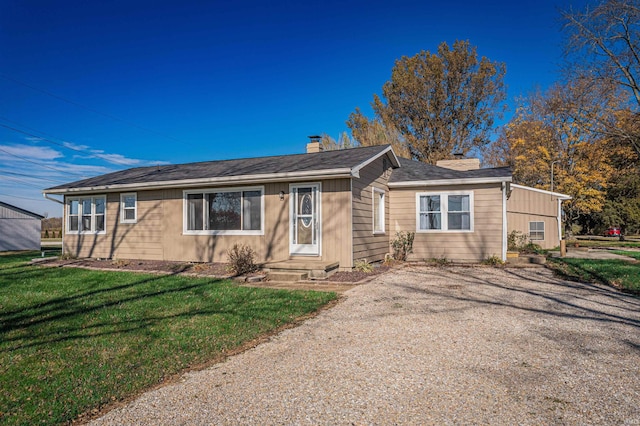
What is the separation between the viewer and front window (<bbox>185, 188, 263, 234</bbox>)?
11.6 metres

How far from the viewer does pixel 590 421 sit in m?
2.88

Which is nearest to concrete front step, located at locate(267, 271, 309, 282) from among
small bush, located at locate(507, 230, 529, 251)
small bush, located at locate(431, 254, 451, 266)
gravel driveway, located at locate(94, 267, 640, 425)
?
gravel driveway, located at locate(94, 267, 640, 425)

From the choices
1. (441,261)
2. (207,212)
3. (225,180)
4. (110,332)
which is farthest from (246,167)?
(110,332)

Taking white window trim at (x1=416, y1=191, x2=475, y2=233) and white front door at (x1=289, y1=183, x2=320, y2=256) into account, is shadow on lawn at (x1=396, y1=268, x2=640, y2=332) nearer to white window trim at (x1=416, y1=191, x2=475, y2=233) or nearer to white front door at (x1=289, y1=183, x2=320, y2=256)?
white window trim at (x1=416, y1=191, x2=475, y2=233)

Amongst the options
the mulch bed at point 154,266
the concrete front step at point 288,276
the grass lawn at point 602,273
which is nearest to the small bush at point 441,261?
the grass lawn at point 602,273

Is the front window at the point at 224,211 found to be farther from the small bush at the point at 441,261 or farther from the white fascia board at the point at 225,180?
the small bush at the point at 441,261

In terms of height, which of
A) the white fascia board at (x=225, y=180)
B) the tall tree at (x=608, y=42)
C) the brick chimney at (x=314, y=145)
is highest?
the tall tree at (x=608, y=42)

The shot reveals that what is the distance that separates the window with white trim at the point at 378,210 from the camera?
39.5 feet

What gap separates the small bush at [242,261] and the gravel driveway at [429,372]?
419 centimetres

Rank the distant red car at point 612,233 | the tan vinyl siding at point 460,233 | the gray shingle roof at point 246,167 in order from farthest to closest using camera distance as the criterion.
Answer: the distant red car at point 612,233, the tan vinyl siding at point 460,233, the gray shingle roof at point 246,167

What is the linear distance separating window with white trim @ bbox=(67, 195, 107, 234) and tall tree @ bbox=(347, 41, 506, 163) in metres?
18.6

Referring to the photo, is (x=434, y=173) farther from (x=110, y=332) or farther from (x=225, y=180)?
(x=110, y=332)

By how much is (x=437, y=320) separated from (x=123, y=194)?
1162cm

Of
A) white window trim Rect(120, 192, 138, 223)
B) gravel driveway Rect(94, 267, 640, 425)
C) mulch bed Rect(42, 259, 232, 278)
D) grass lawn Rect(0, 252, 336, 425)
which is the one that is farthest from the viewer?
white window trim Rect(120, 192, 138, 223)
